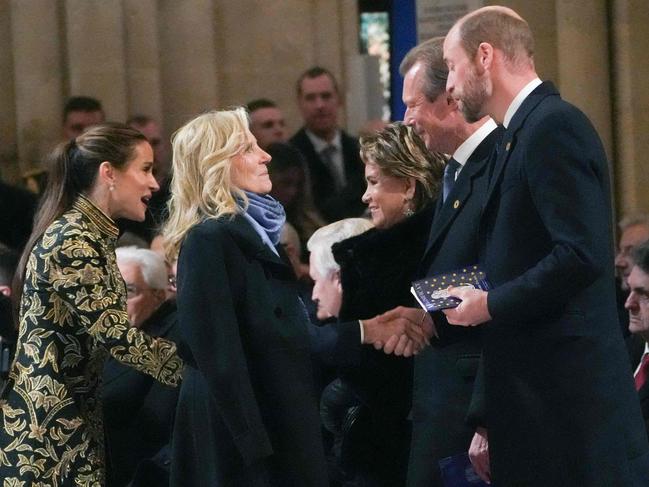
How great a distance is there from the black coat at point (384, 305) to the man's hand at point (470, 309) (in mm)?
1026

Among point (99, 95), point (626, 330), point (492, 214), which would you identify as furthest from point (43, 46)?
point (492, 214)

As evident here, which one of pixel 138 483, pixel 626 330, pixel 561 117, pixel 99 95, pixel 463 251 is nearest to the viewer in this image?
pixel 561 117

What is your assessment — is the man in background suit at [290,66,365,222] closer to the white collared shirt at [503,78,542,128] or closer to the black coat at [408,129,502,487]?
the black coat at [408,129,502,487]

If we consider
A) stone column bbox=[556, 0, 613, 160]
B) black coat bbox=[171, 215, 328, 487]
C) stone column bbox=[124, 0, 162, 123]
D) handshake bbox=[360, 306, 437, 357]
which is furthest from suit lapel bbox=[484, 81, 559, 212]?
stone column bbox=[124, 0, 162, 123]

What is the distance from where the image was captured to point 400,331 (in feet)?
15.4

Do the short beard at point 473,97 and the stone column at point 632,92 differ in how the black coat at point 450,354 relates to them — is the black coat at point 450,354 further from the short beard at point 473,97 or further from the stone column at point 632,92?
the stone column at point 632,92

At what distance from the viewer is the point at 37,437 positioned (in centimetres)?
459

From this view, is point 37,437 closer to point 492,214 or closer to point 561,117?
point 492,214

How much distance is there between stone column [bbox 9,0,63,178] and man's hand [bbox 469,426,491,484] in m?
5.02

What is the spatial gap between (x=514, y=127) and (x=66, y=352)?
158cm

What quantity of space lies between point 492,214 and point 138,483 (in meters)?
1.93

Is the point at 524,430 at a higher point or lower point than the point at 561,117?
lower

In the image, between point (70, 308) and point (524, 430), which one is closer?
point (524, 430)

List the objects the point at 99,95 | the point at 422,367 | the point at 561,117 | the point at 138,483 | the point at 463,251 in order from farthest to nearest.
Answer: the point at 99,95 → the point at 138,483 → the point at 422,367 → the point at 463,251 → the point at 561,117
